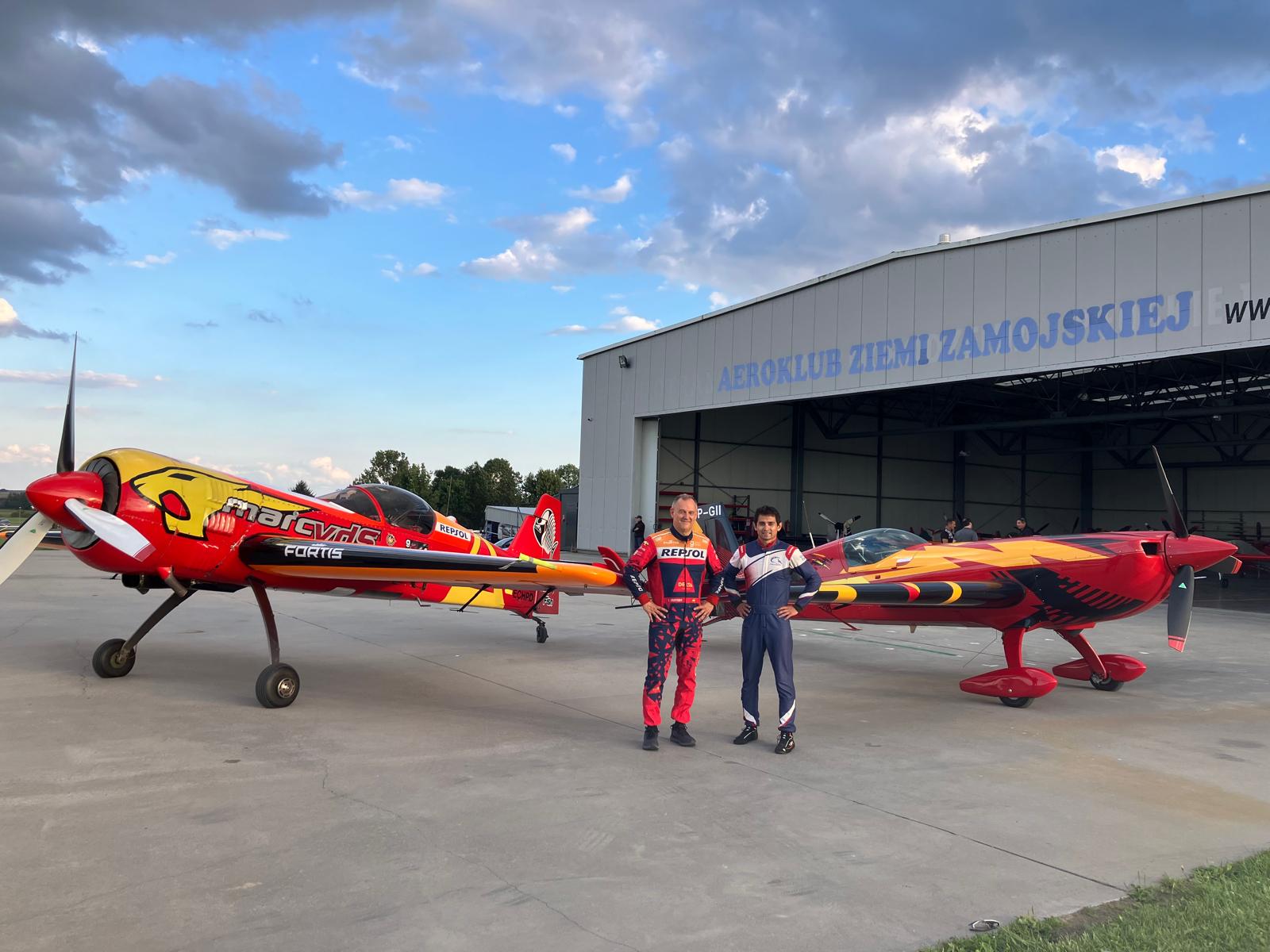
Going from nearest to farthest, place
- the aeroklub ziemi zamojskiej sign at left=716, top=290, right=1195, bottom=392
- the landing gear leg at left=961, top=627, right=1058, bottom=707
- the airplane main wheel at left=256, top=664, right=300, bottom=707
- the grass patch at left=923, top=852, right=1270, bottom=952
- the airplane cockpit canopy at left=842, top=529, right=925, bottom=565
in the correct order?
the grass patch at left=923, top=852, right=1270, bottom=952, the airplane main wheel at left=256, top=664, right=300, bottom=707, the landing gear leg at left=961, top=627, right=1058, bottom=707, the airplane cockpit canopy at left=842, top=529, right=925, bottom=565, the aeroklub ziemi zamojskiej sign at left=716, top=290, right=1195, bottom=392

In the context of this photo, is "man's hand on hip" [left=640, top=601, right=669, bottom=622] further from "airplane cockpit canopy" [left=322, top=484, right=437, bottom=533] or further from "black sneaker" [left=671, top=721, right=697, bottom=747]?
"airplane cockpit canopy" [left=322, top=484, right=437, bottom=533]

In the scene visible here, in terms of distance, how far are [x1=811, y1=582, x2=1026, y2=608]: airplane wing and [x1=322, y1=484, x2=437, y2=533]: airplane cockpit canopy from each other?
173 inches

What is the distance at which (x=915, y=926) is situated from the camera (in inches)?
134

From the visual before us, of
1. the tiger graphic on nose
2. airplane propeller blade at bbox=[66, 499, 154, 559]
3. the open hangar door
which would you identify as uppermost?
the open hangar door

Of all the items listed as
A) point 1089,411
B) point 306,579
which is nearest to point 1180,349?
point 306,579

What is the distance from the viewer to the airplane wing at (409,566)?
705 centimetres

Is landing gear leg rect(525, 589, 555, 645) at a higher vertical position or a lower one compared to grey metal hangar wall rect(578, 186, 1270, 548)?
lower

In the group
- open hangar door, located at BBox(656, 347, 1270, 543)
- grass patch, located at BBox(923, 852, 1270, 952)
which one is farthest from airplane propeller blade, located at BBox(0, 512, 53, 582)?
open hangar door, located at BBox(656, 347, 1270, 543)

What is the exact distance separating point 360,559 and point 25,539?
2681 mm

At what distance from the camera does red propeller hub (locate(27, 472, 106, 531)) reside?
22.3ft

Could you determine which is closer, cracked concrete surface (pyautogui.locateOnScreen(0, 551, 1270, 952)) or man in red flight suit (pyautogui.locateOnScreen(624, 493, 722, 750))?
cracked concrete surface (pyautogui.locateOnScreen(0, 551, 1270, 952))

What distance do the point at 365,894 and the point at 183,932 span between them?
26.7 inches

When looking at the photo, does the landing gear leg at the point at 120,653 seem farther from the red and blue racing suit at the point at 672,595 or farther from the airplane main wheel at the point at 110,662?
the red and blue racing suit at the point at 672,595

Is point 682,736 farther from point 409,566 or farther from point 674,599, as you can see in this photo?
point 409,566
